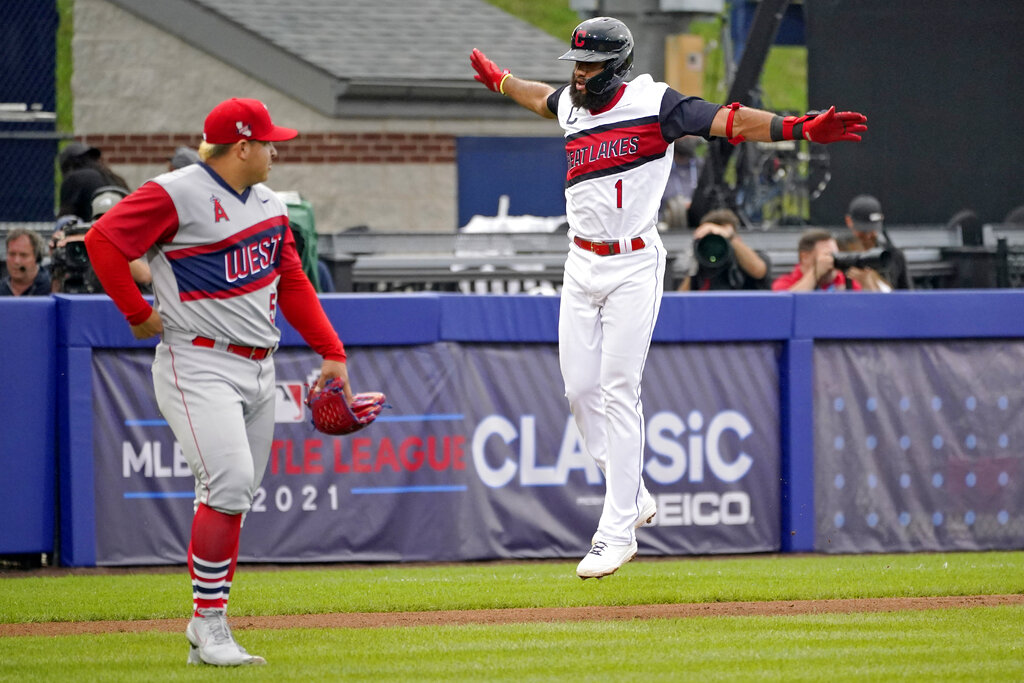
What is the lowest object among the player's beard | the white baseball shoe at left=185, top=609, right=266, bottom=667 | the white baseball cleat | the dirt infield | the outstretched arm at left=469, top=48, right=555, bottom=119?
the dirt infield

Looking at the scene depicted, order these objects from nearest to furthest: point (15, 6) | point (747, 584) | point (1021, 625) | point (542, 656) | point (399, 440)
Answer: point (542, 656)
point (1021, 625)
point (747, 584)
point (399, 440)
point (15, 6)

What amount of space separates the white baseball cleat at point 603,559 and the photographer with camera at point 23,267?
4.79m

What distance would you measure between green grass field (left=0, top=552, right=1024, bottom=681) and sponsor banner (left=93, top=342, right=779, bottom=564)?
9.1 inches

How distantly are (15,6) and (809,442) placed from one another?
10633mm

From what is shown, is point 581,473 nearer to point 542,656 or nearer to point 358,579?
point 358,579

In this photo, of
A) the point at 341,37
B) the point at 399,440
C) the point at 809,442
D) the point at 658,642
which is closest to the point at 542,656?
the point at 658,642

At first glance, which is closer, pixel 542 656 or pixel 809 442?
pixel 542 656

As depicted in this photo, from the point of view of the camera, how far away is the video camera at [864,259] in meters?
9.60

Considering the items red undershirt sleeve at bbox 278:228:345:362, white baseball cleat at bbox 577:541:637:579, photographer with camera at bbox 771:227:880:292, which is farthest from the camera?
photographer with camera at bbox 771:227:880:292

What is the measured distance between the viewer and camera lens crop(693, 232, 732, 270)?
972 cm

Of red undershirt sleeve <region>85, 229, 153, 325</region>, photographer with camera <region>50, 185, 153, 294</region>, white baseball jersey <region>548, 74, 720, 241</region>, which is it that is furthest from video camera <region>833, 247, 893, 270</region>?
red undershirt sleeve <region>85, 229, 153, 325</region>

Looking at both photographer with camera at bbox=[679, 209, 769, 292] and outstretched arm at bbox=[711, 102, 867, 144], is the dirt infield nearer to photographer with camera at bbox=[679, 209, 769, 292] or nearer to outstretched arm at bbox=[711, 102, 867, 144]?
outstretched arm at bbox=[711, 102, 867, 144]

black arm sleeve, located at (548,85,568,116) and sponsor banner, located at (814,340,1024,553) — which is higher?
black arm sleeve, located at (548,85,568,116)

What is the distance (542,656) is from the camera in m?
5.62
